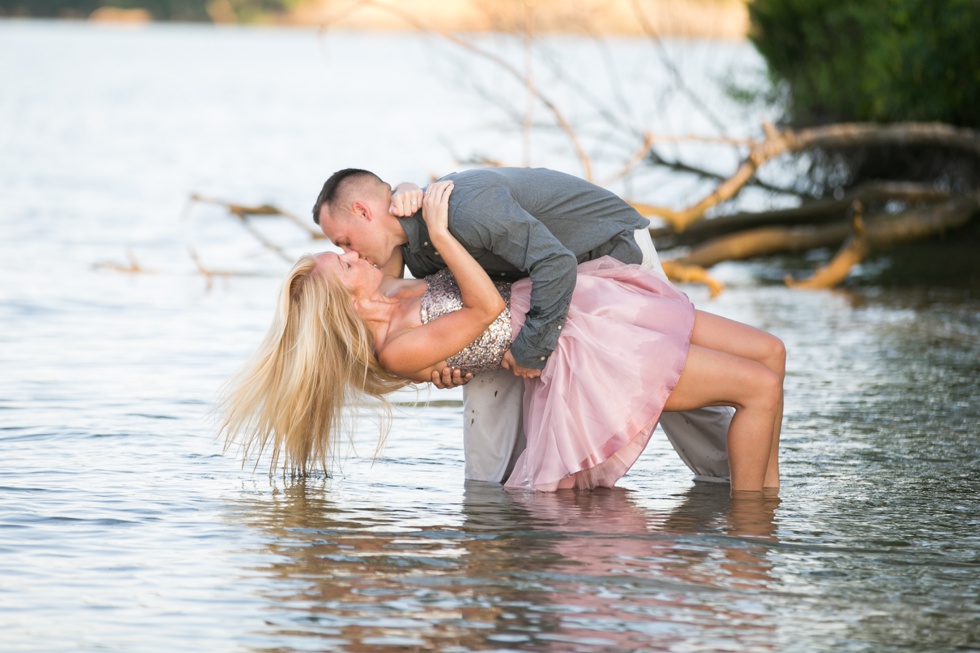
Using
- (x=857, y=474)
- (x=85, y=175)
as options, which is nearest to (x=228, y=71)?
(x=85, y=175)

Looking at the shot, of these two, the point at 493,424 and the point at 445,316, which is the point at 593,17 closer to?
the point at 493,424

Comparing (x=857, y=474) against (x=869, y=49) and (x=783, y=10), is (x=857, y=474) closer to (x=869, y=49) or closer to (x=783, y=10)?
(x=869, y=49)

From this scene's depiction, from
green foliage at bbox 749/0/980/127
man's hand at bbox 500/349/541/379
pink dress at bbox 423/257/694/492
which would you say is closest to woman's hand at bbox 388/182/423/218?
pink dress at bbox 423/257/694/492

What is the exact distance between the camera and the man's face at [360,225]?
18.7ft

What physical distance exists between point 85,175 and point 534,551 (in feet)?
65.5

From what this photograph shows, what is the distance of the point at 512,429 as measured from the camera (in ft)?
20.7

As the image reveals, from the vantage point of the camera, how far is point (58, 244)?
1574 centimetres

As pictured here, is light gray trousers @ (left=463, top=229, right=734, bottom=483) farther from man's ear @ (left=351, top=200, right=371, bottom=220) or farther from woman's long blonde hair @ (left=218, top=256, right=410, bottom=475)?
man's ear @ (left=351, top=200, right=371, bottom=220)

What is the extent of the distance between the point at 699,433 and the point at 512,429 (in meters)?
0.84

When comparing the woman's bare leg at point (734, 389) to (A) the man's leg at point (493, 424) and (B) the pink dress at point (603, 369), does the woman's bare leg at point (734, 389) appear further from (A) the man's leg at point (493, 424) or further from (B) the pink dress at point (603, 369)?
(A) the man's leg at point (493, 424)

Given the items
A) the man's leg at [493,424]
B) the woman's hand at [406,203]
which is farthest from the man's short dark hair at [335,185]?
the man's leg at [493,424]

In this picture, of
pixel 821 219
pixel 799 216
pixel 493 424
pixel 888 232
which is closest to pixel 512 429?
pixel 493 424

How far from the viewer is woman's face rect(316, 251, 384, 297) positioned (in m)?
5.89

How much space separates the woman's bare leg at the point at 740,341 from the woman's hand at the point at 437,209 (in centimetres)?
115
